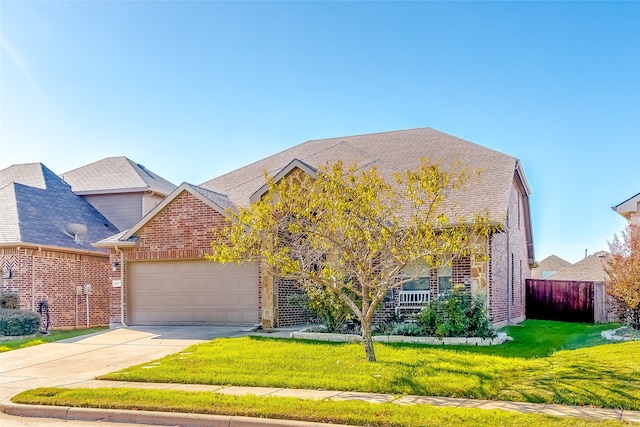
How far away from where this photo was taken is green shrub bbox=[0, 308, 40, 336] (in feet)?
58.7

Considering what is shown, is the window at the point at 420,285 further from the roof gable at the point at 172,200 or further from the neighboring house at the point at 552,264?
the neighboring house at the point at 552,264

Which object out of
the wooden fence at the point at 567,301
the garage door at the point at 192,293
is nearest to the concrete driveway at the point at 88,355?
the garage door at the point at 192,293

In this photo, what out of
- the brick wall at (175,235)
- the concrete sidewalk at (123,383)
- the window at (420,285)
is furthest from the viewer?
the brick wall at (175,235)

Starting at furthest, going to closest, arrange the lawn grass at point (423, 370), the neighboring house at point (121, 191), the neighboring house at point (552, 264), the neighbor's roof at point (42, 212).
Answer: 1. the neighboring house at point (552, 264)
2. the neighboring house at point (121, 191)
3. the neighbor's roof at point (42, 212)
4. the lawn grass at point (423, 370)

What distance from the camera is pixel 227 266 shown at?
1817cm

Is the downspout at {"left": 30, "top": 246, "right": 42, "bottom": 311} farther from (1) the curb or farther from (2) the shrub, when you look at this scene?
(1) the curb

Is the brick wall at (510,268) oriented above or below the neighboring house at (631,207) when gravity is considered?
below

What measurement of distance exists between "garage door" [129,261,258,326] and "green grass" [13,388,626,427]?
332 inches

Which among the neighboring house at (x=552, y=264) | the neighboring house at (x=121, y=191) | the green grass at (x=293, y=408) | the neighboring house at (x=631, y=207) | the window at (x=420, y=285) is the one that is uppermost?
the neighboring house at (x=121, y=191)

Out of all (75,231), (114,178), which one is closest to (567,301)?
(75,231)

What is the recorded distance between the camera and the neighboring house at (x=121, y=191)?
2577 cm

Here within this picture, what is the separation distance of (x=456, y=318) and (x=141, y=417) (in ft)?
26.1

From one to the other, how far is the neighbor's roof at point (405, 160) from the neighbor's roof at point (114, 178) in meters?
4.40

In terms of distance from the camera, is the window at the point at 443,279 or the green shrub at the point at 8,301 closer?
the window at the point at 443,279
